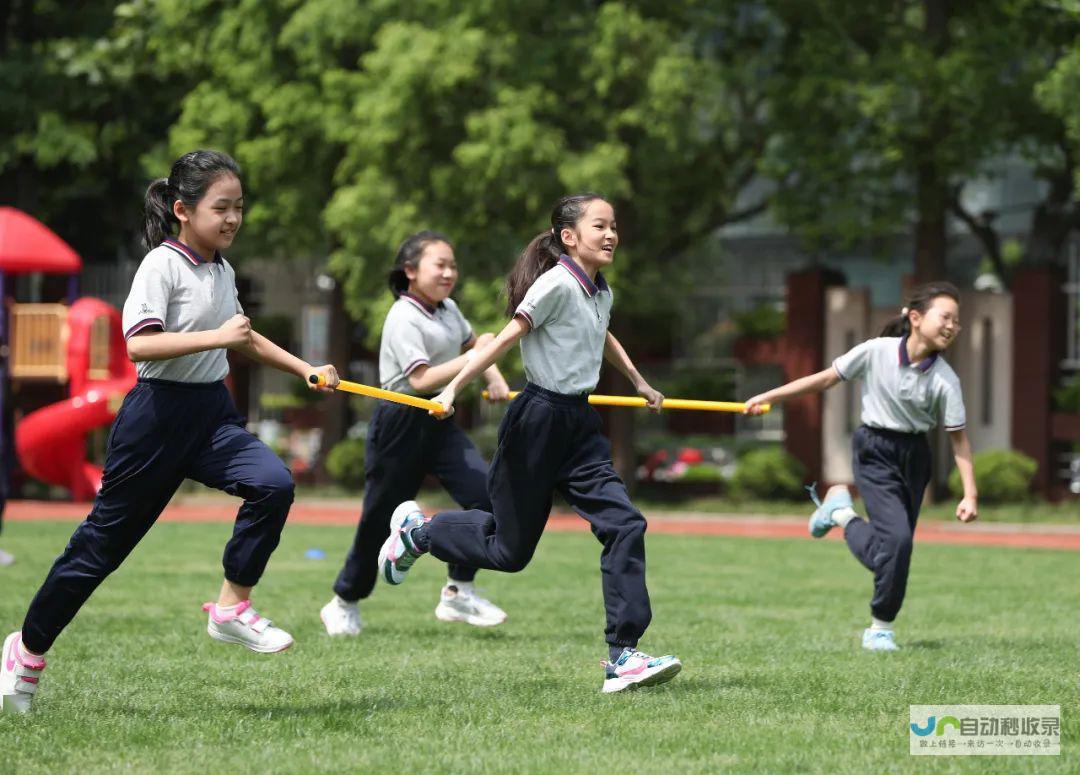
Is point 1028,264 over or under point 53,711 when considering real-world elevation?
over

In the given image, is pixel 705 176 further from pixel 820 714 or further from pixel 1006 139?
pixel 820 714

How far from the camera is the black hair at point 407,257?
8453mm

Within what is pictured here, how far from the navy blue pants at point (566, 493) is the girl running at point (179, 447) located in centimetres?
91

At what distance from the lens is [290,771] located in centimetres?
499

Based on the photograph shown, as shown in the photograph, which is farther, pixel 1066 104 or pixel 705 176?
pixel 705 176

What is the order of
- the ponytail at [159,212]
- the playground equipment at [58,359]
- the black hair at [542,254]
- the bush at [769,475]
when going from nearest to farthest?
the ponytail at [159,212]
the black hair at [542,254]
the bush at [769,475]
the playground equipment at [58,359]

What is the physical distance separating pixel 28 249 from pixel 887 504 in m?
16.3

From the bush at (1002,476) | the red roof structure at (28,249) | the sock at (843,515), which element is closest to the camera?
the sock at (843,515)

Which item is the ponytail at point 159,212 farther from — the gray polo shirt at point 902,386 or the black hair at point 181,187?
the gray polo shirt at point 902,386

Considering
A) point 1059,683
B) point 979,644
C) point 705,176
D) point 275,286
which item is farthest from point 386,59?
point 1059,683

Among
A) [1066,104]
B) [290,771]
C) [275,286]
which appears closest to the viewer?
[290,771]

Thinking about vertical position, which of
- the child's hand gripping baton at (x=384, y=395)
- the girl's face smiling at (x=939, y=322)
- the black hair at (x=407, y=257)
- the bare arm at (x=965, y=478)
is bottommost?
the bare arm at (x=965, y=478)

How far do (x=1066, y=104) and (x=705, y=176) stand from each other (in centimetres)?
605

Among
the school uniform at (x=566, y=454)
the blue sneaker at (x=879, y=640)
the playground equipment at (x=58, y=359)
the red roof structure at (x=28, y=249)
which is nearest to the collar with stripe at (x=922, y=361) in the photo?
the blue sneaker at (x=879, y=640)
